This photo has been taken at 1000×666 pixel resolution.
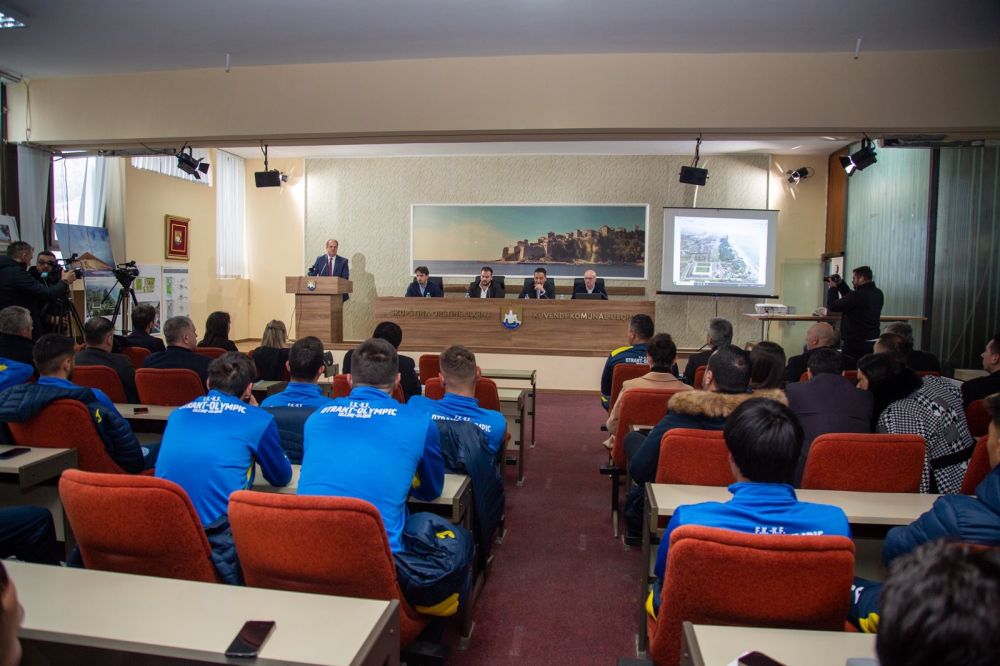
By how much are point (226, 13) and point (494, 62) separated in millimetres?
2170

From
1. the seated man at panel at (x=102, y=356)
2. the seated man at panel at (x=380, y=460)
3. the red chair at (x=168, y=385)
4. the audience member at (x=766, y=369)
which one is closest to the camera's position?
the seated man at panel at (x=380, y=460)

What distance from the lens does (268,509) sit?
4.77 ft

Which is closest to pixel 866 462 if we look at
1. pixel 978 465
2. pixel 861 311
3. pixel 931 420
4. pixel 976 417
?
pixel 978 465

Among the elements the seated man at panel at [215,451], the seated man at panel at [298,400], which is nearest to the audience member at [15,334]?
the seated man at panel at [298,400]

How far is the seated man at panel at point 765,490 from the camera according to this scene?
58.5 inches

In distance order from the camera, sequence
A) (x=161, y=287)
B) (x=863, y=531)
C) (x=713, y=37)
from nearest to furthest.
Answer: (x=863, y=531) → (x=713, y=37) → (x=161, y=287)

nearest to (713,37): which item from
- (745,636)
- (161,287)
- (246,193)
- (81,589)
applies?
(745,636)

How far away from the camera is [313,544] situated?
147 cm

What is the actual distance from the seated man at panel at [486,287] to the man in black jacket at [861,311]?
420cm

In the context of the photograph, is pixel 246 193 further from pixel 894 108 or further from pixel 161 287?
pixel 894 108

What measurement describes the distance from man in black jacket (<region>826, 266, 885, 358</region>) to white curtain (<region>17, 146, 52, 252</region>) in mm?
8259

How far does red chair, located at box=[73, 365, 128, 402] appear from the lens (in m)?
3.68

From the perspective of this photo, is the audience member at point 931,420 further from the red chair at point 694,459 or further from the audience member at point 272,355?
the audience member at point 272,355

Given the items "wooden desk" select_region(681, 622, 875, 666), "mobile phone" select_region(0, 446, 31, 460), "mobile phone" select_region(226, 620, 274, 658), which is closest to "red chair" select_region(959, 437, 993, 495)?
"wooden desk" select_region(681, 622, 875, 666)
